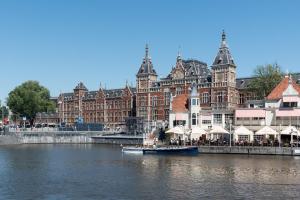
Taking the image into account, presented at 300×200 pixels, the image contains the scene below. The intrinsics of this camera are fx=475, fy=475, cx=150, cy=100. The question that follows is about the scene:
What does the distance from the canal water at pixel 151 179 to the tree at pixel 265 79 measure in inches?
1740

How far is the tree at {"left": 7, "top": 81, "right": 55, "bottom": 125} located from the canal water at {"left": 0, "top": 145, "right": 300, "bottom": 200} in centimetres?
8143

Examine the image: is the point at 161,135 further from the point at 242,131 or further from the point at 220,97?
the point at 242,131

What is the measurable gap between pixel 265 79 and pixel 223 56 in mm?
14977

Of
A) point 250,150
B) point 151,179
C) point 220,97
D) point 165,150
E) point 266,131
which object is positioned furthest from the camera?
point 220,97

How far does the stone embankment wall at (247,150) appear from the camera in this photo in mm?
74306

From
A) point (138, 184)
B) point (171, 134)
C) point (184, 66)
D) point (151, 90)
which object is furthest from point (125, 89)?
point (138, 184)

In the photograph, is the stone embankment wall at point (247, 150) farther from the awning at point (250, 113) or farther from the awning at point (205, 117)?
the awning at point (205, 117)

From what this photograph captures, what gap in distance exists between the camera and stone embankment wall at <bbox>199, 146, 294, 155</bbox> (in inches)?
2925

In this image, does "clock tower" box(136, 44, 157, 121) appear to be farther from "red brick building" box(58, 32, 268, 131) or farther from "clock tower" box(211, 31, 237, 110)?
"clock tower" box(211, 31, 237, 110)

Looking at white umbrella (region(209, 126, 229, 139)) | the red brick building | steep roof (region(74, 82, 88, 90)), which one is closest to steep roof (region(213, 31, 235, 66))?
the red brick building

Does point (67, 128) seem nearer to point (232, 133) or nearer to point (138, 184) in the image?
point (232, 133)

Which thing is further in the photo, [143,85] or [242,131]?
[143,85]

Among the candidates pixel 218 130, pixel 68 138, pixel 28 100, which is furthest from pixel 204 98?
pixel 28 100

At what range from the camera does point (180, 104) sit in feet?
324
